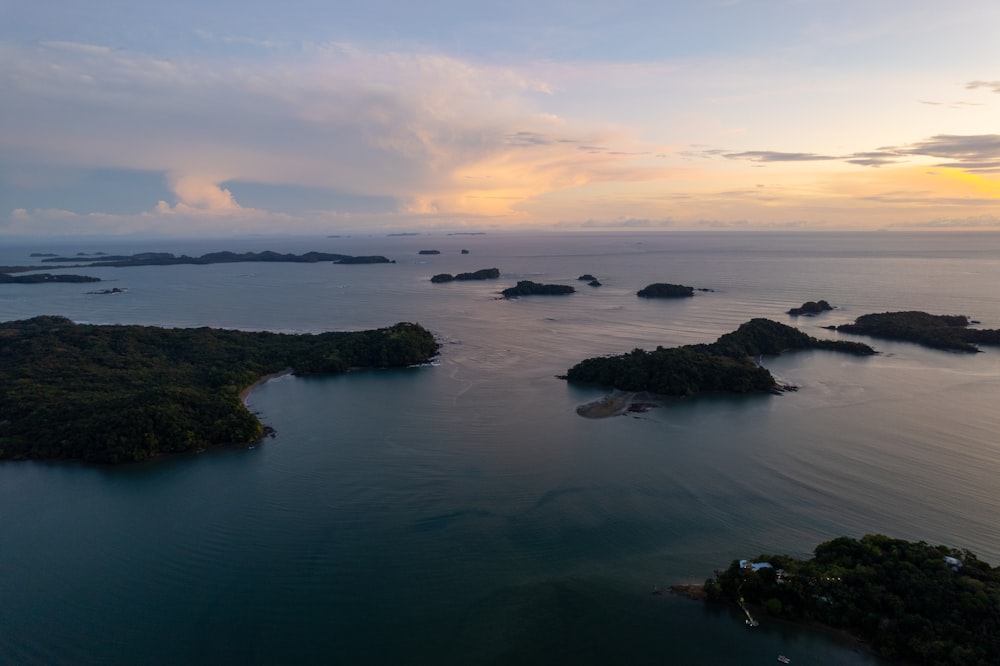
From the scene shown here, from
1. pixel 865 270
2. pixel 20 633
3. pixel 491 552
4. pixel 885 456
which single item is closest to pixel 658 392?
pixel 885 456

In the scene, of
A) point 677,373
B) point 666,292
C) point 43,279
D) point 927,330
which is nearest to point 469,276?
point 666,292

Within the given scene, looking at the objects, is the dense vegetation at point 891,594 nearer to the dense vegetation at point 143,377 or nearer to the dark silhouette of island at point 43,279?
the dense vegetation at point 143,377

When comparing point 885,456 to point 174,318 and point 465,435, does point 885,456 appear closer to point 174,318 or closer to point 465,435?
point 465,435

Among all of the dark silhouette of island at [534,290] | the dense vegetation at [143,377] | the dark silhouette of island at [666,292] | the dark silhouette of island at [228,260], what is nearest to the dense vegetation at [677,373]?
the dense vegetation at [143,377]

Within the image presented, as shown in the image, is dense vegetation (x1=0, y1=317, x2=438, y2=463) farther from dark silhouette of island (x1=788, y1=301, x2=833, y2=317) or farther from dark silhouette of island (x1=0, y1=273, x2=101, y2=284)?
dark silhouette of island (x1=0, y1=273, x2=101, y2=284)

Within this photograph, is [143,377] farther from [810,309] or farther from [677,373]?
[810,309]

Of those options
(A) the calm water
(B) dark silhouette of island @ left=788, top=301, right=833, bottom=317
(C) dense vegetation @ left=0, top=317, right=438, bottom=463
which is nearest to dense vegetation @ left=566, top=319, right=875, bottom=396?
(A) the calm water
